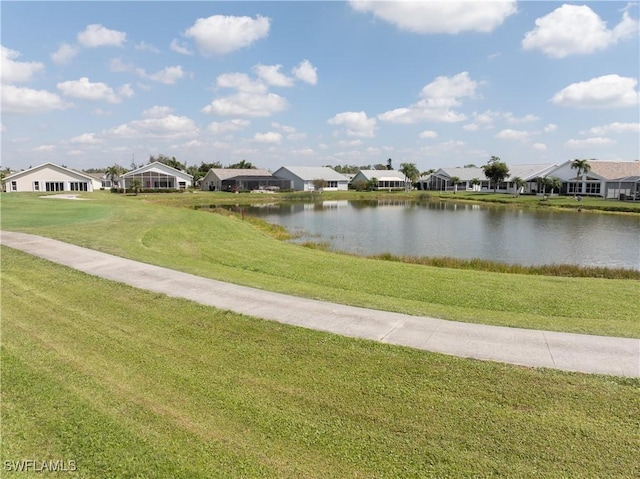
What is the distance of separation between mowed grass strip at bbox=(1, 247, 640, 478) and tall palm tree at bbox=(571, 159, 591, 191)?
79.2 metres

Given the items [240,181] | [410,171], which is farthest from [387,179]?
[240,181]

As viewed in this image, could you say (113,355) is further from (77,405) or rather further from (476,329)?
(476,329)

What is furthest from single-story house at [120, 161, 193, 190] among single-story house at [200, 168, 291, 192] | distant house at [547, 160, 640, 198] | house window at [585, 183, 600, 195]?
house window at [585, 183, 600, 195]

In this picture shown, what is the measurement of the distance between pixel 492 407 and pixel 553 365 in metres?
1.66

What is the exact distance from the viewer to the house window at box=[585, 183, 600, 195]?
73.9 meters

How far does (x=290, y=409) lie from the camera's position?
15.6ft

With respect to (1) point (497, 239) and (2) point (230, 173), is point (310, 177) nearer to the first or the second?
(2) point (230, 173)

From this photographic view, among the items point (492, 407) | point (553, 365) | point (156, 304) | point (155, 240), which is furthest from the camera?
point (155, 240)

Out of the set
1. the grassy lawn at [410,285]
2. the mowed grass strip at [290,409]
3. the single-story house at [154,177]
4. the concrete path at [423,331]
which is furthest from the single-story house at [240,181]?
the mowed grass strip at [290,409]

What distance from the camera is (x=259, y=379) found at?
545 centimetres

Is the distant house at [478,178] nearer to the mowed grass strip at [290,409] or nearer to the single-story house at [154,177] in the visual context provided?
the single-story house at [154,177]

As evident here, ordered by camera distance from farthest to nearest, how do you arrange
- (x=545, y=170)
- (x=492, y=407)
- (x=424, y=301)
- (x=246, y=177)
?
(x=246, y=177), (x=545, y=170), (x=424, y=301), (x=492, y=407)

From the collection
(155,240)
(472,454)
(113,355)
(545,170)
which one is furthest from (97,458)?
(545,170)

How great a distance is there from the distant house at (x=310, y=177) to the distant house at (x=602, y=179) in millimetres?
48901
